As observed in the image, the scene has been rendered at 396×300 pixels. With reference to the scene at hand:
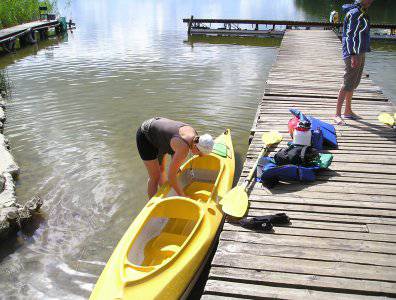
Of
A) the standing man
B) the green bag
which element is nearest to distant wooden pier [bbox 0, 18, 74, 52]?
the standing man

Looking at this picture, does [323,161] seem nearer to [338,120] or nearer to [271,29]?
[338,120]

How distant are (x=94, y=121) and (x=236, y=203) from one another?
6.62 meters

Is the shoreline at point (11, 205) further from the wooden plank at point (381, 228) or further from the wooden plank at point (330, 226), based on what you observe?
the wooden plank at point (381, 228)

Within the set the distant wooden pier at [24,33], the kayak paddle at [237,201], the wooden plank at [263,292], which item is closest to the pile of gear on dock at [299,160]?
the kayak paddle at [237,201]

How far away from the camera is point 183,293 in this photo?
3.81 m

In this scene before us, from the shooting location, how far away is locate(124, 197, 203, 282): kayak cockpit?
4.33m

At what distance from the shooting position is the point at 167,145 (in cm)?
488

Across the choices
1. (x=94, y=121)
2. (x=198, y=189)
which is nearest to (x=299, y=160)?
(x=198, y=189)

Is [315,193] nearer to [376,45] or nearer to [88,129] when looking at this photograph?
[88,129]

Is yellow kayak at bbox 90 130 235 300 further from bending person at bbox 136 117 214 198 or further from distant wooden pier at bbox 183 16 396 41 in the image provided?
distant wooden pier at bbox 183 16 396 41

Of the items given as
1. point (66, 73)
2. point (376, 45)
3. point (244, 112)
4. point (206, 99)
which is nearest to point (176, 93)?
point (206, 99)

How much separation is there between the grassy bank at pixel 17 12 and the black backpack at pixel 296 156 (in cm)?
2384

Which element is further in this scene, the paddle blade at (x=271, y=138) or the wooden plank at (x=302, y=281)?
the paddle blade at (x=271, y=138)

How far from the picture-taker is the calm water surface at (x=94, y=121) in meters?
5.16
